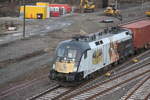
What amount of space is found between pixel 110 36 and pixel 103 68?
9.94 ft

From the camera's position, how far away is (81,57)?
22.4 meters

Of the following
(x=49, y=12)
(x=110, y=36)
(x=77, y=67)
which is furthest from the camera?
(x=49, y=12)

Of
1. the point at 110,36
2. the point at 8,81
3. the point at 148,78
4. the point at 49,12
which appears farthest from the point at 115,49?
the point at 49,12

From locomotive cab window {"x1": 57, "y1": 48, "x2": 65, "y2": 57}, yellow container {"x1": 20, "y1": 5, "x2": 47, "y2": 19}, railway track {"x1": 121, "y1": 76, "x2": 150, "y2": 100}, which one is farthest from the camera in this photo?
yellow container {"x1": 20, "y1": 5, "x2": 47, "y2": 19}

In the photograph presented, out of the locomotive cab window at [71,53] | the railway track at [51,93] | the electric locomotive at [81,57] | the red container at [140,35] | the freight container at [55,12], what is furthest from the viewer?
the freight container at [55,12]

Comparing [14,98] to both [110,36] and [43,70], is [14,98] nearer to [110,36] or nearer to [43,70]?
[43,70]

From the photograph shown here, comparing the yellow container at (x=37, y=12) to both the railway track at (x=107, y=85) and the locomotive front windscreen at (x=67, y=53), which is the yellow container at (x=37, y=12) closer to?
the railway track at (x=107, y=85)

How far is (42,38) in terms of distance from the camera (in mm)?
42656

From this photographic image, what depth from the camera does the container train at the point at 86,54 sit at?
872 inches

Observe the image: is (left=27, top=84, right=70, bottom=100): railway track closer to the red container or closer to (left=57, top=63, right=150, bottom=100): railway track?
(left=57, top=63, right=150, bottom=100): railway track

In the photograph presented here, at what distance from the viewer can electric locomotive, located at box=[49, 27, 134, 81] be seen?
22125 millimetres

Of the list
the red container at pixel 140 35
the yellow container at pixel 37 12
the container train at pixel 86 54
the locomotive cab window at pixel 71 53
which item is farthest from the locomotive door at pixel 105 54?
the yellow container at pixel 37 12

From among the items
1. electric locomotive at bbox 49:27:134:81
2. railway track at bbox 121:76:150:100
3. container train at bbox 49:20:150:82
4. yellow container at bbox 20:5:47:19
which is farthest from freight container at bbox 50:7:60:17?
railway track at bbox 121:76:150:100

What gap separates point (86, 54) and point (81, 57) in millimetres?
610
